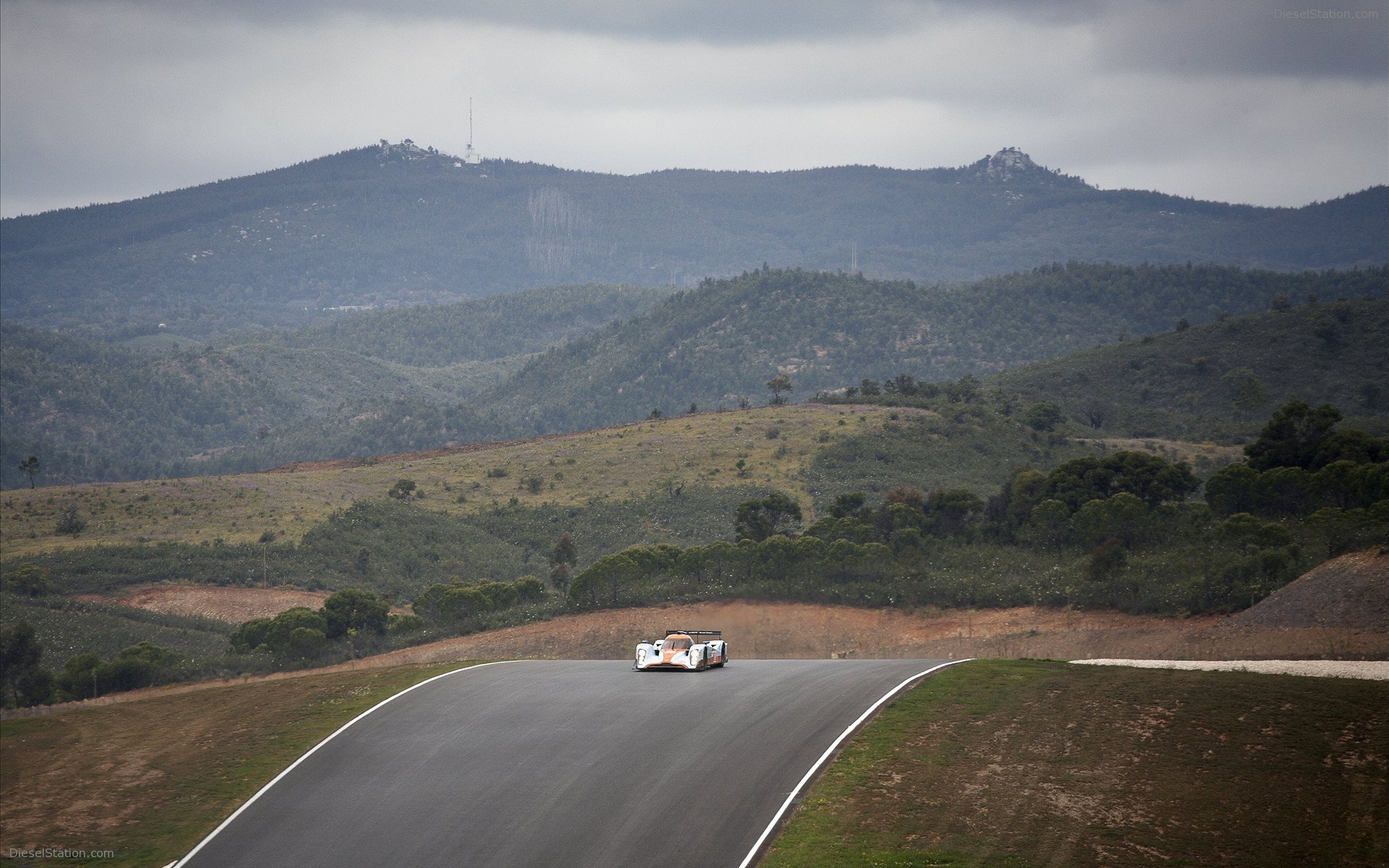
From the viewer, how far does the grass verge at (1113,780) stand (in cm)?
1856

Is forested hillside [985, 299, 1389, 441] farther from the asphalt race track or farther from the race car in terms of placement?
the asphalt race track

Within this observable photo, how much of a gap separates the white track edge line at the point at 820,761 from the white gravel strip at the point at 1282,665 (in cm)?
492

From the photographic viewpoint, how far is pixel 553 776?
2166cm

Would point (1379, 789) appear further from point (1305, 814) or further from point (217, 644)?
point (217, 644)

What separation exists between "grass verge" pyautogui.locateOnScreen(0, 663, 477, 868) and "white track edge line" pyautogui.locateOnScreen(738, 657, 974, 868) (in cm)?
961

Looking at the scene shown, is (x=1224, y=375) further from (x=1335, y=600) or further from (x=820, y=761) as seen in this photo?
(x=820, y=761)

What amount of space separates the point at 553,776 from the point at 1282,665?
18.8 meters

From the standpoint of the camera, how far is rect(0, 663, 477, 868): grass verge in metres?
19.9

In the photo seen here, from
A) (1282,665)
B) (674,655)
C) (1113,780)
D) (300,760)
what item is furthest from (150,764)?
(1282,665)

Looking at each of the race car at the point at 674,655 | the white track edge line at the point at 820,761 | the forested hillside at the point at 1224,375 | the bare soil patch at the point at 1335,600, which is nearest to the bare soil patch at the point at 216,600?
the race car at the point at 674,655

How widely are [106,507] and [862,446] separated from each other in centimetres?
5786

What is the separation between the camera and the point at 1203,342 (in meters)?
132

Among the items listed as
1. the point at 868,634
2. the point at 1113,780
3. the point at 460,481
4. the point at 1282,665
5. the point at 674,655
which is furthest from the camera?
the point at 460,481

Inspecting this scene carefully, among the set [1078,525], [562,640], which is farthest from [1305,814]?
[1078,525]
